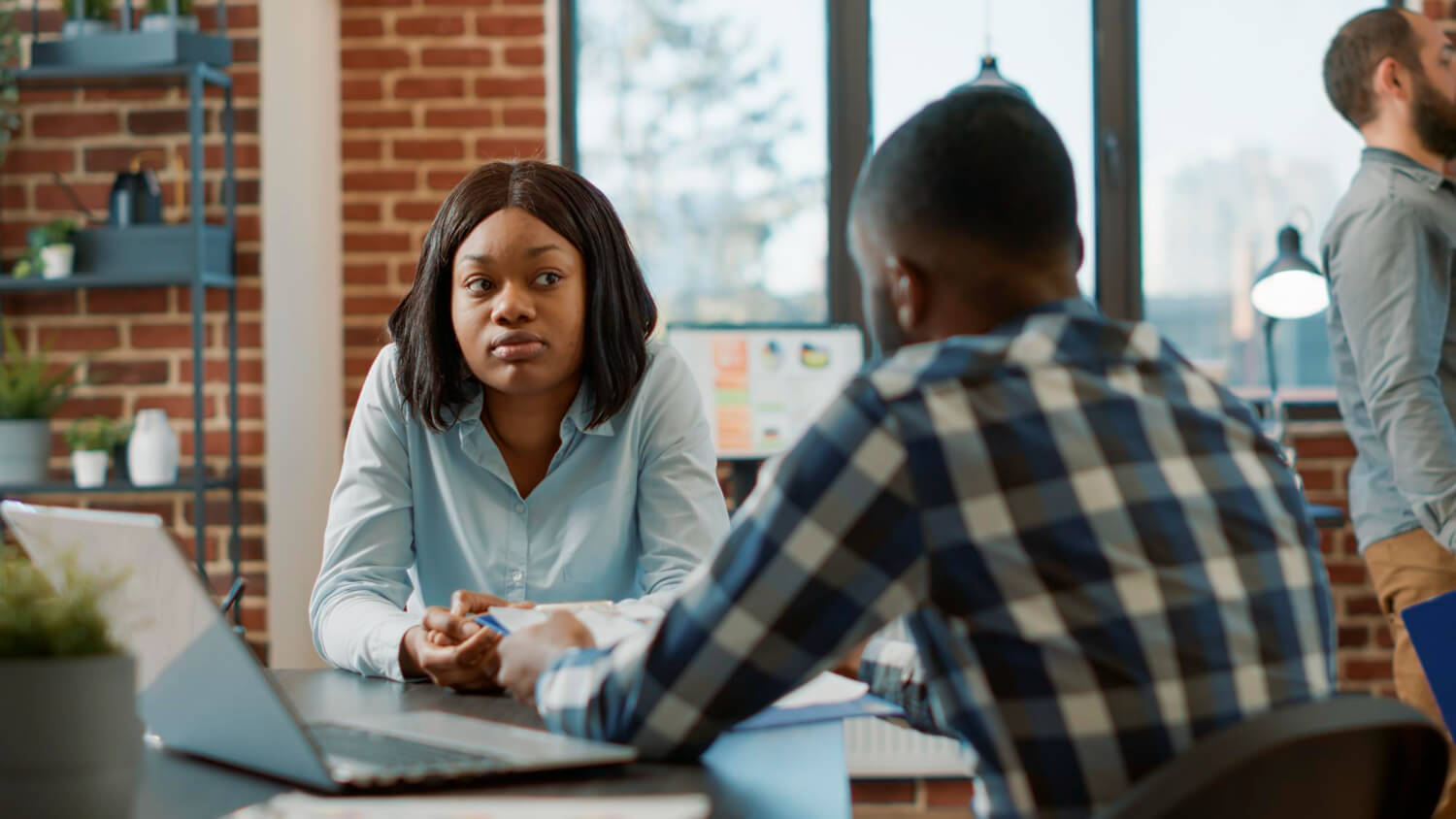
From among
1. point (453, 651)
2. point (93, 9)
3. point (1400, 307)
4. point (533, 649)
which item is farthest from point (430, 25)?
point (533, 649)

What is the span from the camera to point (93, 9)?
2943mm

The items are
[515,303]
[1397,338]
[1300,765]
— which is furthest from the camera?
[1397,338]

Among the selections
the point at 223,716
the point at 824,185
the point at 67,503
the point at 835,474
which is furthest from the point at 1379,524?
the point at 67,503

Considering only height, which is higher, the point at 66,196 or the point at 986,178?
the point at 66,196

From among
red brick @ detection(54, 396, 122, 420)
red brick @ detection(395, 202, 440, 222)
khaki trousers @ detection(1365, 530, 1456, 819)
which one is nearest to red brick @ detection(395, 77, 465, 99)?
red brick @ detection(395, 202, 440, 222)

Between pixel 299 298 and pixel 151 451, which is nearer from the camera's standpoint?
pixel 151 451

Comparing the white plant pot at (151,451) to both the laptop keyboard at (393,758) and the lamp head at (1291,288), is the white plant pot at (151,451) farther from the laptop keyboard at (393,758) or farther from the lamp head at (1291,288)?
the lamp head at (1291,288)

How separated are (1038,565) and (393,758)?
19.0 inches

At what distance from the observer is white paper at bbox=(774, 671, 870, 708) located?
120cm

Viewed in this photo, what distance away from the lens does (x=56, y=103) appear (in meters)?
3.10

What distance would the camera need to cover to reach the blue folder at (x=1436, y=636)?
144cm

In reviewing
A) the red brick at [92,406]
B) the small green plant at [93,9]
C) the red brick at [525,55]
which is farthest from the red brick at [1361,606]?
the small green plant at [93,9]

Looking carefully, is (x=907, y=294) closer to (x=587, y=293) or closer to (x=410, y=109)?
(x=587, y=293)

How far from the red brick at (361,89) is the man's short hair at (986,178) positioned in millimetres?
2743
